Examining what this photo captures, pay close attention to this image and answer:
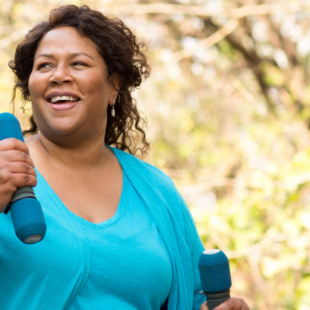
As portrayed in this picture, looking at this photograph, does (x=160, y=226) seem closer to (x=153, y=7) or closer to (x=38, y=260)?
(x=38, y=260)

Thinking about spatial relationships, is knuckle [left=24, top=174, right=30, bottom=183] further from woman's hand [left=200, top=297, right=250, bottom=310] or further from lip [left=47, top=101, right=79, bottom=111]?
woman's hand [left=200, top=297, right=250, bottom=310]

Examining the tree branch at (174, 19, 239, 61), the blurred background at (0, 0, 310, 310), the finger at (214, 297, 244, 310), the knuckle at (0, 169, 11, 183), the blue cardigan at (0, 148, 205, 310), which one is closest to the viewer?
the knuckle at (0, 169, 11, 183)

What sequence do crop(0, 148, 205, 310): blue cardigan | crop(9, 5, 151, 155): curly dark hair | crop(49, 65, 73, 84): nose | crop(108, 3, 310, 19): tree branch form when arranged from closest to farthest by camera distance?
crop(0, 148, 205, 310): blue cardigan
crop(49, 65, 73, 84): nose
crop(9, 5, 151, 155): curly dark hair
crop(108, 3, 310, 19): tree branch

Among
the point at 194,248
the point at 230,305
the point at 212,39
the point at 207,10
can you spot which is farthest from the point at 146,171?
the point at 212,39

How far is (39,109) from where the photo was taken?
1898mm

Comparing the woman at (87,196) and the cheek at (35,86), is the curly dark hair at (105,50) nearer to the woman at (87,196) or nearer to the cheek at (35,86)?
the woman at (87,196)

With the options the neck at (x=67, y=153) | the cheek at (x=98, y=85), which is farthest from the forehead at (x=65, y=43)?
the neck at (x=67, y=153)

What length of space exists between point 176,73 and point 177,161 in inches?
57.9

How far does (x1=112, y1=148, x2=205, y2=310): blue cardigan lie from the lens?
6.30 ft

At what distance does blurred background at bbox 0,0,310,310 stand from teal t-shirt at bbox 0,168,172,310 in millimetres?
2297

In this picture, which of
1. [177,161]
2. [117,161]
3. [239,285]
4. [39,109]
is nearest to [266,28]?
[177,161]

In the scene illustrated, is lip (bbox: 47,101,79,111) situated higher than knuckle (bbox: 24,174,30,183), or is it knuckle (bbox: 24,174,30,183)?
lip (bbox: 47,101,79,111)

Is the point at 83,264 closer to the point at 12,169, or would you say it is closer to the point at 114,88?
the point at 12,169

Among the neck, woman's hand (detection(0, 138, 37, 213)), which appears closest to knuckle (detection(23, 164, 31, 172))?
woman's hand (detection(0, 138, 37, 213))
